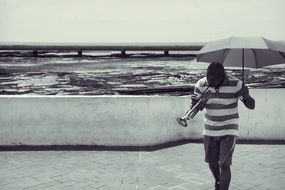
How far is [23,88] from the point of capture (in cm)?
2492

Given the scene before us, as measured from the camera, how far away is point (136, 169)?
6.16 m

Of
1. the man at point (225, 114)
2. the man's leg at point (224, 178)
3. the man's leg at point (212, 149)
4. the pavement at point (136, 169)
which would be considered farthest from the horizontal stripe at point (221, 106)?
the pavement at point (136, 169)

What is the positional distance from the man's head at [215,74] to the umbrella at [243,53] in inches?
12.7

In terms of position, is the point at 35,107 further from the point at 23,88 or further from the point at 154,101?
the point at 23,88

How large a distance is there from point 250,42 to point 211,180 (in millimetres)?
2110

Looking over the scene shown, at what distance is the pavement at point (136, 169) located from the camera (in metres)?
5.43

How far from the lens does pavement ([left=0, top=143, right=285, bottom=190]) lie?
17.8 ft

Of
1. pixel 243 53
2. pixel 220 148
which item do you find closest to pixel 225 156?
pixel 220 148

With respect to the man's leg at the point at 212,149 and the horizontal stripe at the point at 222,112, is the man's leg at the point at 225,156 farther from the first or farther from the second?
the horizontal stripe at the point at 222,112

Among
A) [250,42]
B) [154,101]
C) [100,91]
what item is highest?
[250,42]

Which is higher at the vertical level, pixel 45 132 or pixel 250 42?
pixel 250 42

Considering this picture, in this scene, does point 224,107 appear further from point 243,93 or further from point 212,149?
point 212,149

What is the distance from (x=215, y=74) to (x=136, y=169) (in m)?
2.53

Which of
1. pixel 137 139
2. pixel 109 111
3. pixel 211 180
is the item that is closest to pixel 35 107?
pixel 109 111
